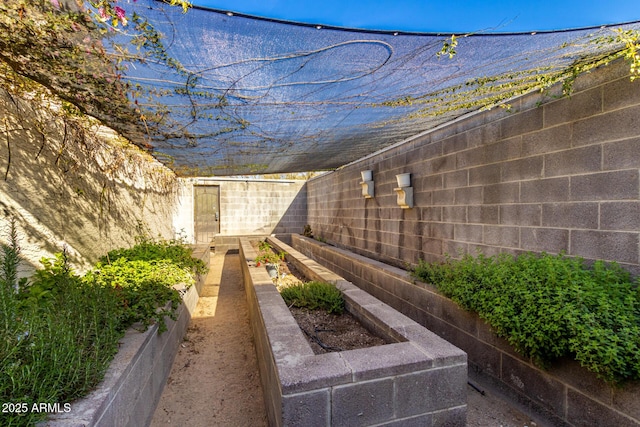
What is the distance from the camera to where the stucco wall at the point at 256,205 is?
9289 millimetres

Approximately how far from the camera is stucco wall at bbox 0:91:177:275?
2.40 meters

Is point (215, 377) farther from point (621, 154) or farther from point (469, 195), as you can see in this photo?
point (621, 154)

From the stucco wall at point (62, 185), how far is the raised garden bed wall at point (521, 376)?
3764 mm

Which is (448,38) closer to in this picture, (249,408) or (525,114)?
(525,114)

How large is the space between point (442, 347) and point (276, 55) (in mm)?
2228

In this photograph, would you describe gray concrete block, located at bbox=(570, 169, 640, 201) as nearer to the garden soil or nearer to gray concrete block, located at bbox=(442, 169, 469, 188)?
gray concrete block, located at bbox=(442, 169, 469, 188)

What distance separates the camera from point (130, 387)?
5.46 feet

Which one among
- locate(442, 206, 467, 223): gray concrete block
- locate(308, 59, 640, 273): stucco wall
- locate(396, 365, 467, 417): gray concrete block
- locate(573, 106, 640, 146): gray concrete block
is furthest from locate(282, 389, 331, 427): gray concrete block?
locate(442, 206, 467, 223): gray concrete block

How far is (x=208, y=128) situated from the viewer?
3320 mm

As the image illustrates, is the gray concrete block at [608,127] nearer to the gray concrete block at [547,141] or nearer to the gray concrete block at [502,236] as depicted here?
the gray concrete block at [547,141]

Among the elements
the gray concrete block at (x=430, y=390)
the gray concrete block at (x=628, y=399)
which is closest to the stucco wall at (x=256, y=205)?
the gray concrete block at (x=430, y=390)

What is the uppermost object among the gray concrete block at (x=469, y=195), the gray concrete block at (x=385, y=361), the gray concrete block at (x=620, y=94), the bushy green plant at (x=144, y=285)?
the gray concrete block at (x=620, y=94)

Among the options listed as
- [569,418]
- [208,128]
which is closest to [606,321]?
[569,418]

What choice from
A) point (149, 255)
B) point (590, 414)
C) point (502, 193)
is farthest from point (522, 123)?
point (149, 255)
